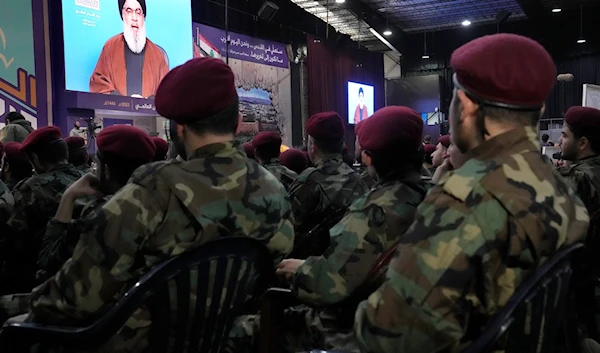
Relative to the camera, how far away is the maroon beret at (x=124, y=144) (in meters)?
1.67

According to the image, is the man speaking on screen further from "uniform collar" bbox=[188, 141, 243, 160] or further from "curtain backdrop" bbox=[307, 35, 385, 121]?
"uniform collar" bbox=[188, 141, 243, 160]

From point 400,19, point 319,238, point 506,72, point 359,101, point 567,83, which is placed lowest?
point 319,238

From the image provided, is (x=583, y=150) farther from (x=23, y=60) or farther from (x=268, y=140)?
(x=23, y=60)

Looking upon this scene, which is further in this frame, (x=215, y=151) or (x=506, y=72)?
(x=215, y=151)

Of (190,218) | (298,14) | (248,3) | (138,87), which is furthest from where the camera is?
(298,14)

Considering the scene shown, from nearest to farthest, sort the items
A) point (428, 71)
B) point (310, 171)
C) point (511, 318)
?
point (511, 318)
point (310, 171)
point (428, 71)

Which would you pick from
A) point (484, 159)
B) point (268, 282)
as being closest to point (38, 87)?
point (268, 282)

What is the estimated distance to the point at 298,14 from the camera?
11469mm

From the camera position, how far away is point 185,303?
121 cm

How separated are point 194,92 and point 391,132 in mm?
587

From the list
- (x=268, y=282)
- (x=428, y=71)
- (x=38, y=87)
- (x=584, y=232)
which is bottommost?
(x=268, y=282)

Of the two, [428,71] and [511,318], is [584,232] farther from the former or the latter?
[428,71]

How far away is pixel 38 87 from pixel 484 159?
6609mm

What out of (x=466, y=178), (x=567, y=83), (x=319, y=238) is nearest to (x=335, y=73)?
(x=567, y=83)
